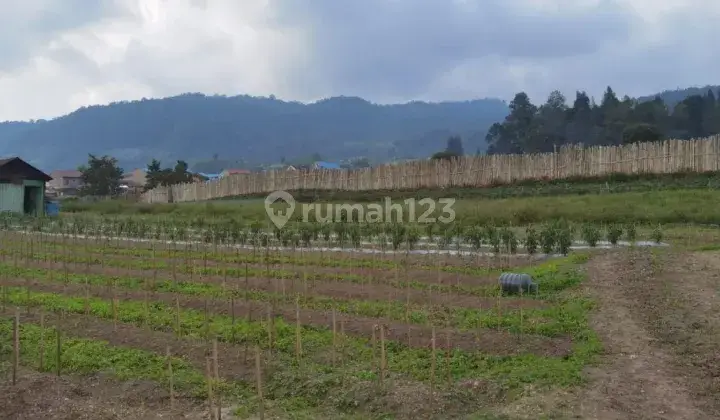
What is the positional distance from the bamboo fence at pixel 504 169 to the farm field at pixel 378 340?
33.9 ft

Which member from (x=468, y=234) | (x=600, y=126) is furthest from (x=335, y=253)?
(x=600, y=126)

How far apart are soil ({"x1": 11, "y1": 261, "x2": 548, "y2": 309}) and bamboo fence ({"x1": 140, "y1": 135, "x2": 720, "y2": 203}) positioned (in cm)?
1658

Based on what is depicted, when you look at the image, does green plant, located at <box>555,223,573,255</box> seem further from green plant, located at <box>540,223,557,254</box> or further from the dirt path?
the dirt path

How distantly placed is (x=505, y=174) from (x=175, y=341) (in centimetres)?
2236

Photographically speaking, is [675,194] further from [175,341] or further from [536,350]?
[175,341]

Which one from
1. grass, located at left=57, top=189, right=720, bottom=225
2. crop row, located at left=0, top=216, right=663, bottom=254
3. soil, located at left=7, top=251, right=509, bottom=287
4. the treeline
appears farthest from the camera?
the treeline

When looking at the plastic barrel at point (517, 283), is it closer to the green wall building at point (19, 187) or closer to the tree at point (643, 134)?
the tree at point (643, 134)

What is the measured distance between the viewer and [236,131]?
553 feet

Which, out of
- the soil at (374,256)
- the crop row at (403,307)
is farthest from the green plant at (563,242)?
the crop row at (403,307)

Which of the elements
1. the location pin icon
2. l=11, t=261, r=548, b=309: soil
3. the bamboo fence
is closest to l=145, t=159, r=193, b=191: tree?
the bamboo fence

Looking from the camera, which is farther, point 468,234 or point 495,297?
point 468,234

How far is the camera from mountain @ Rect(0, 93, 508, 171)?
151500mm

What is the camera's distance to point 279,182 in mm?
38438

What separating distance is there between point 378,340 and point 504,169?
21.7 meters
